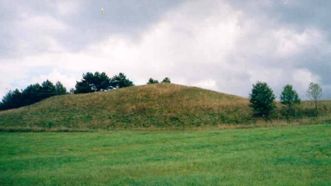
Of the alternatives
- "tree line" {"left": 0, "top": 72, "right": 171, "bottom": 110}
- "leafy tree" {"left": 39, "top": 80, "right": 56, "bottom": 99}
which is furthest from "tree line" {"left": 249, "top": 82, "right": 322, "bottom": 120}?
"leafy tree" {"left": 39, "top": 80, "right": 56, "bottom": 99}

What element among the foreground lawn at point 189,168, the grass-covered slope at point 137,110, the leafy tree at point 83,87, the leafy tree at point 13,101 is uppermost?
the leafy tree at point 83,87

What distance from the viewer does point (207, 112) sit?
88438mm

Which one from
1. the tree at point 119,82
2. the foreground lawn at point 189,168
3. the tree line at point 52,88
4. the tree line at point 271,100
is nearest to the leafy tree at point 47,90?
the tree line at point 52,88

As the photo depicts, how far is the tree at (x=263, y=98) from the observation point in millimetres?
77500

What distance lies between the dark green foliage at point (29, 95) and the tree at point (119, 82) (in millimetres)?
21191

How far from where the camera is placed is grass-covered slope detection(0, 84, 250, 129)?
83.2 metres

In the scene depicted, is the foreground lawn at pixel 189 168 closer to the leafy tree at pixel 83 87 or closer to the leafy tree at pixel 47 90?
the leafy tree at pixel 47 90

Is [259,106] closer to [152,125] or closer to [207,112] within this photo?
[207,112]

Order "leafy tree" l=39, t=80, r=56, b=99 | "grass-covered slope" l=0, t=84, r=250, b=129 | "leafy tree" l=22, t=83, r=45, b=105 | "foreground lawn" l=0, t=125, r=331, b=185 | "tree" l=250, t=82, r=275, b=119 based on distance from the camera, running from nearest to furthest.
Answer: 1. "foreground lawn" l=0, t=125, r=331, b=185
2. "tree" l=250, t=82, r=275, b=119
3. "grass-covered slope" l=0, t=84, r=250, b=129
4. "leafy tree" l=22, t=83, r=45, b=105
5. "leafy tree" l=39, t=80, r=56, b=99

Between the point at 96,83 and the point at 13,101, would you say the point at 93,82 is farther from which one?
the point at 13,101

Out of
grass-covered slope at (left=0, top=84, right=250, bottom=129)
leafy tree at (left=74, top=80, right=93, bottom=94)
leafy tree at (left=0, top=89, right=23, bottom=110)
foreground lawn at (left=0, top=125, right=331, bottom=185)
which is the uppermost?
leafy tree at (left=74, top=80, right=93, bottom=94)

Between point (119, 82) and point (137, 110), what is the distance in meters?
58.7

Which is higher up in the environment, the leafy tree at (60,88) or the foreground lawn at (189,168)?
the leafy tree at (60,88)

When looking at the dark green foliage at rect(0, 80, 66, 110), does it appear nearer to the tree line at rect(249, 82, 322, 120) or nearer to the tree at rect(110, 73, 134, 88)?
the tree at rect(110, 73, 134, 88)
